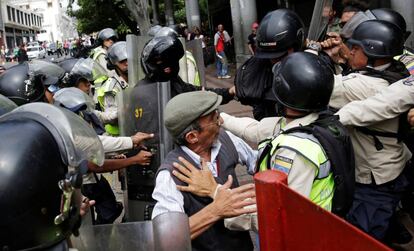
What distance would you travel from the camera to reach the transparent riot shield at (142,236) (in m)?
1.44

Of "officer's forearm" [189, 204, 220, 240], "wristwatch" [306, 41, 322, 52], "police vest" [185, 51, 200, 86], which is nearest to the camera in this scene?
"officer's forearm" [189, 204, 220, 240]

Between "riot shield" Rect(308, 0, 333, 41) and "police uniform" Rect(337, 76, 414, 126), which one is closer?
"police uniform" Rect(337, 76, 414, 126)

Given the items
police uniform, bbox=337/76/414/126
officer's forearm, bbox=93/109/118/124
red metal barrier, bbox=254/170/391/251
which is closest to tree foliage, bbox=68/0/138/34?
officer's forearm, bbox=93/109/118/124

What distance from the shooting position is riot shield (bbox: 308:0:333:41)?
330 centimetres

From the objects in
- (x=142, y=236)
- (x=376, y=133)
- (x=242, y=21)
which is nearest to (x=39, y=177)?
(x=142, y=236)

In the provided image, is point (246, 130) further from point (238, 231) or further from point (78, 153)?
point (78, 153)

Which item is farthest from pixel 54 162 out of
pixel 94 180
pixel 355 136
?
pixel 94 180

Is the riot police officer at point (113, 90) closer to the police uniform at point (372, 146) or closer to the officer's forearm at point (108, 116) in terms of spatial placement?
the officer's forearm at point (108, 116)

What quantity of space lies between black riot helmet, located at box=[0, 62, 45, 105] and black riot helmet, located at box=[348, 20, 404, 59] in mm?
2188

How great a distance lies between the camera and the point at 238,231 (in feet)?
6.91

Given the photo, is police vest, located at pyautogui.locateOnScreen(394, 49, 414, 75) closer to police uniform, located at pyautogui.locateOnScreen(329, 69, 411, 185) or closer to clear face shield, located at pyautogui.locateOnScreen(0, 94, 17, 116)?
police uniform, located at pyautogui.locateOnScreen(329, 69, 411, 185)

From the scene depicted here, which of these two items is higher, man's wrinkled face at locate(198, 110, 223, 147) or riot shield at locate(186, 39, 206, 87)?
riot shield at locate(186, 39, 206, 87)

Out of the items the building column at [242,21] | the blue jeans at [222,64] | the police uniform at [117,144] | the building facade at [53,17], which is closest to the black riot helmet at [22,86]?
the police uniform at [117,144]

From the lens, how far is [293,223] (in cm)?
134
